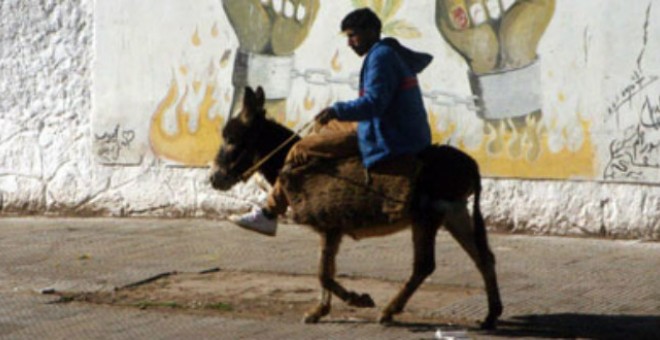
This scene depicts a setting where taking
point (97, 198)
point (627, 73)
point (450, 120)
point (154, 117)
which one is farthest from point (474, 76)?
point (97, 198)

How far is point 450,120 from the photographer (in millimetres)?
13055

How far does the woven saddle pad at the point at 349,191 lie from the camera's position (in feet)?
28.7

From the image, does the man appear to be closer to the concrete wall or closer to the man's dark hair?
the man's dark hair

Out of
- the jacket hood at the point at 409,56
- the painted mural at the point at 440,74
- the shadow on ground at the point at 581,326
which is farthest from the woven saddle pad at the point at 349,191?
the painted mural at the point at 440,74

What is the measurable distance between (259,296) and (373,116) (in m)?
2.11

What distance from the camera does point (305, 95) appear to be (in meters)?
13.8

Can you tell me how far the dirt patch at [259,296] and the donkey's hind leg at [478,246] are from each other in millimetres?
335

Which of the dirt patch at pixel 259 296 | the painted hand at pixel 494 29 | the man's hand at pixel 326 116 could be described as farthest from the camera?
the painted hand at pixel 494 29

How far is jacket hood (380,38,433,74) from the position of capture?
8.90 m

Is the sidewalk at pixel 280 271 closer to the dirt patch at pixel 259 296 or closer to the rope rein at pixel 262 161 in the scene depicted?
the dirt patch at pixel 259 296

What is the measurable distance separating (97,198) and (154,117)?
3.89ft

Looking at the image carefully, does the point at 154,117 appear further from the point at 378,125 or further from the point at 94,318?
the point at 378,125

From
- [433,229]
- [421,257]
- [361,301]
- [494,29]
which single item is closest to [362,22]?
[433,229]

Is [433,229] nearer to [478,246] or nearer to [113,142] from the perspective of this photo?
[478,246]
